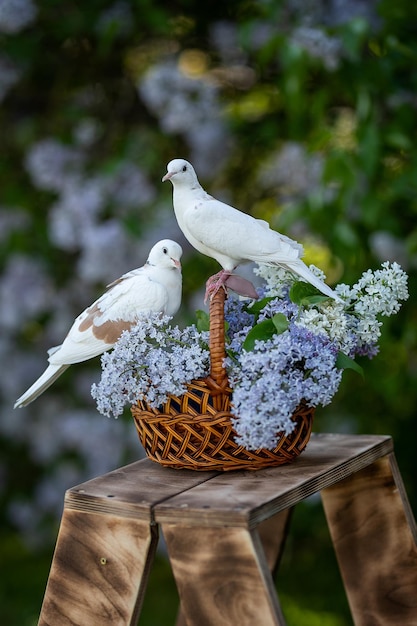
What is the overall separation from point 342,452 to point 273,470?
6.8 inches

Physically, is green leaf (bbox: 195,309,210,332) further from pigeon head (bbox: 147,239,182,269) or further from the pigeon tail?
the pigeon tail

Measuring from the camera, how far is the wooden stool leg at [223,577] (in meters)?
0.98

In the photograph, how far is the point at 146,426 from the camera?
3.90 feet

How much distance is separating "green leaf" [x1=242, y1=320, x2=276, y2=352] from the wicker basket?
1.9 inches

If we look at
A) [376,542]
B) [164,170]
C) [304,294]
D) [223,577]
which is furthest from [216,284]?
[164,170]

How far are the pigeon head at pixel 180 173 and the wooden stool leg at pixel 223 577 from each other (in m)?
0.47

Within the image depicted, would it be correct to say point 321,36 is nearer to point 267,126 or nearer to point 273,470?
point 267,126

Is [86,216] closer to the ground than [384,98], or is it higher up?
closer to the ground

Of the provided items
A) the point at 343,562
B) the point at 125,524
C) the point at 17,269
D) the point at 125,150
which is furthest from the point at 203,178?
the point at 125,524

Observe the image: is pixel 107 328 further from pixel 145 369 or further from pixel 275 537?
pixel 275 537

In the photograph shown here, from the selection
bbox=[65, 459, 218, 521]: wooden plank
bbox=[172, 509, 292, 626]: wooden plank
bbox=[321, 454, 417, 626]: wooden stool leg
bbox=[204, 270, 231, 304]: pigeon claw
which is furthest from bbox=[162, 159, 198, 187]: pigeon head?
bbox=[172, 509, 292, 626]: wooden plank

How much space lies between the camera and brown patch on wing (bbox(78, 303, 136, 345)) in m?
1.19

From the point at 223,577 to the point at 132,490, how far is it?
19cm

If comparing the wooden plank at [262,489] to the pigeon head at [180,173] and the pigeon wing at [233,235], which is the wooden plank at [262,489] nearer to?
the pigeon wing at [233,235]
